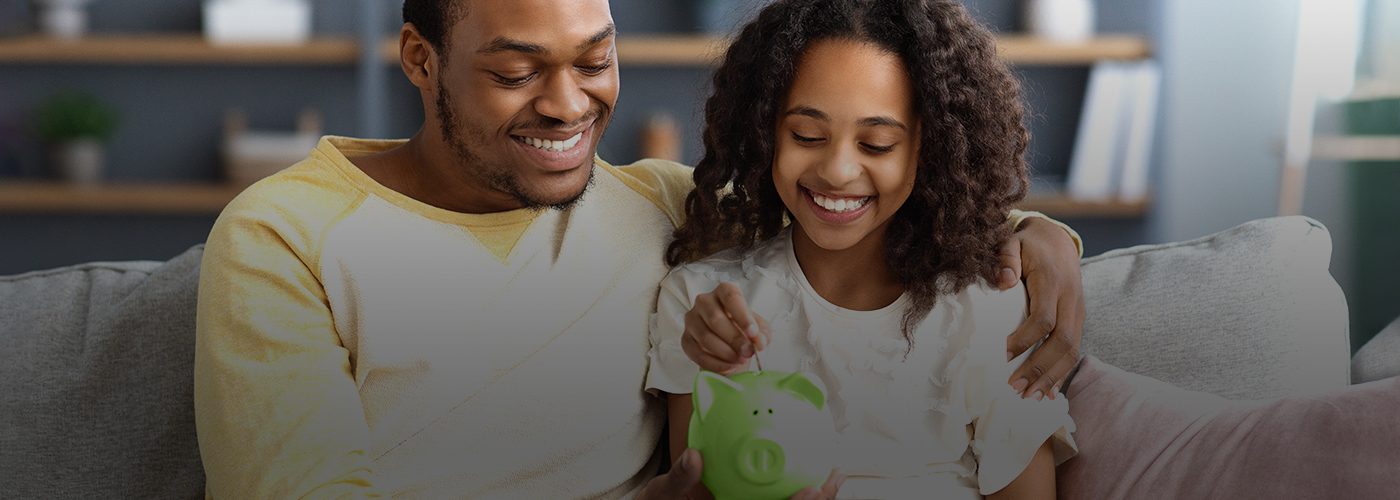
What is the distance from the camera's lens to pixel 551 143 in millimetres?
1256

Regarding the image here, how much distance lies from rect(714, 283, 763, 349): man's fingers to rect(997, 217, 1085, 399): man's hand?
321 mm

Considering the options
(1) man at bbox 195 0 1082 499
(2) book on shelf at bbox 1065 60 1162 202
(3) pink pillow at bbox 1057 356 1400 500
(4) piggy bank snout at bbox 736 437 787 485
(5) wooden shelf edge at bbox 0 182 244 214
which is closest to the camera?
(4) piggy bank snout at bbox 736 437 787 485

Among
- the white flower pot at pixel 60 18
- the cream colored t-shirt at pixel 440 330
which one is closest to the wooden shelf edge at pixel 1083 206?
the cream colored t-shirt at pixel 440 330

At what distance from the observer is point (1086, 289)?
1391 millimetres

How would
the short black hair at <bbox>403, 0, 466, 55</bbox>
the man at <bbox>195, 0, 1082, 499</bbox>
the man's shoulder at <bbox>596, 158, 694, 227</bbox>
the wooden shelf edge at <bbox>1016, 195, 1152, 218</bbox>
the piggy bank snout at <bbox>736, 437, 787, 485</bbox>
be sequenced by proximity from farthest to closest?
1. the wooden shelf edge at <bbox>1016, 195, 1152, 218</bbox>
2. the man's shoulder at <bbox>596, 158, 694, 227</bbox>
3. the short black hair at <bbox>403, 0, 466, 55</bbox>
4. the man at <bbox>195, 0, 1082, 499</bbox>
5. the piggy bank snout at <bbox>736, 437, 787, 485</bbox>

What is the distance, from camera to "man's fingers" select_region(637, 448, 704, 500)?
0.97m

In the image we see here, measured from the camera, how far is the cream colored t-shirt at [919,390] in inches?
44.4

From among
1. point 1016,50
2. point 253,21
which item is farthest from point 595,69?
point 253,21

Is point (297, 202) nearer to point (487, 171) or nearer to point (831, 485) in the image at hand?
point (487, 171)

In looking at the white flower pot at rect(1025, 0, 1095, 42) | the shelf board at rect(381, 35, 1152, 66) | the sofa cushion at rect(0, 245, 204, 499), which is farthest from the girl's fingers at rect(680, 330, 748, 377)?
the white flower pot at rect(1025, 0, 1095, 42)

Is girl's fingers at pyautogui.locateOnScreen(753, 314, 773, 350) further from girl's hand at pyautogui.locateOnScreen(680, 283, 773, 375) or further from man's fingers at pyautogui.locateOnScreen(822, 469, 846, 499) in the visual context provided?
man's fingers at pyautogui.locateOnScreen(822, 469, 846, 499)

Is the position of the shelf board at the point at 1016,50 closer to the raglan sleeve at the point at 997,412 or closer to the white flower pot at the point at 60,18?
the white flower pot at the point at 60,18

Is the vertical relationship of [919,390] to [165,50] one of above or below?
below

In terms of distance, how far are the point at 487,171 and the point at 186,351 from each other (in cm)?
50
